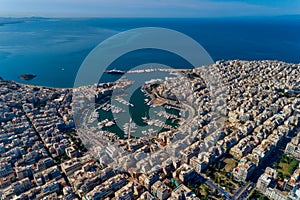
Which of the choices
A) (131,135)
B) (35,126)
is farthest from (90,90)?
(131,135)

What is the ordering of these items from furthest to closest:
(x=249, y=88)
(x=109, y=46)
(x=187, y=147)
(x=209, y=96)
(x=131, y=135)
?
1. (x=109, y=46)
2. (x=249, y=88)
3. (x=209, y=96)
4. (x=131, y=135)
5. (x=187, y=147)

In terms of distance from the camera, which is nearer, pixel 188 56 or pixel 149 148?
pixel 149 148

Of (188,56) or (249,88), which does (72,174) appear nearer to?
(249,88)

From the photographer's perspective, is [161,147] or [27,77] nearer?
[161,147]

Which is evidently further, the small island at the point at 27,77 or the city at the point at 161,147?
the small island at the point at 27,77

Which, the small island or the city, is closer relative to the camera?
the city

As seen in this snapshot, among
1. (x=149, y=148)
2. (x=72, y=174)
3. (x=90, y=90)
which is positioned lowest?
(x=72, y=174)

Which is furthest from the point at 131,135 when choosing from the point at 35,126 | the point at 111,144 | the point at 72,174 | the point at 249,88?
the point at 249,88

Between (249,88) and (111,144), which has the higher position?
(249,88)

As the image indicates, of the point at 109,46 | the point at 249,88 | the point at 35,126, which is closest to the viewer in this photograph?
the point at 35,126

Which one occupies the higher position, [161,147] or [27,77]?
[27,77]
